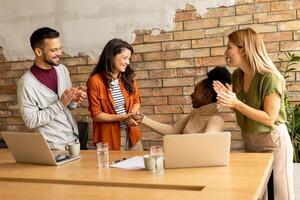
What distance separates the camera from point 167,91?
346 centimetres

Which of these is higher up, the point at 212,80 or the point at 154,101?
the point at 212,80

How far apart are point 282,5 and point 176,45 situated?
954 mm

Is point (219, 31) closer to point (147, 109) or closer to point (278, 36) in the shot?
point (278, 36)

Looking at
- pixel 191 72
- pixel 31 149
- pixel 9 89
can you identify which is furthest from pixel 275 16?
pixel 9 89

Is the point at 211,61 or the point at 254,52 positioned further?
the point at 211,61

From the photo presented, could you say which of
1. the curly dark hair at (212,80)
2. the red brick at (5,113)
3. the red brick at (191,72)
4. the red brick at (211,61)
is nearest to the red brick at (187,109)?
the red brick at (191,72)

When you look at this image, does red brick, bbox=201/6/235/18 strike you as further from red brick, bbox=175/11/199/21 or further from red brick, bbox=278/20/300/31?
red brick, bbox=278/20/300/31

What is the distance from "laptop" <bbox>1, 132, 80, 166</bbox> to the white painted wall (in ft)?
5.77

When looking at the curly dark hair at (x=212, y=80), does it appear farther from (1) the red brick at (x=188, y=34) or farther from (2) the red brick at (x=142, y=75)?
(2) the red brick at (x=142, y=75)

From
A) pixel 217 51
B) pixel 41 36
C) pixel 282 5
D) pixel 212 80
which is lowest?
pixel 212 80

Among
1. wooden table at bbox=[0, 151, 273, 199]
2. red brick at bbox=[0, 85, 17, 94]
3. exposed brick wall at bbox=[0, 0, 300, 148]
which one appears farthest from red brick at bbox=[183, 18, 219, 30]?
red brick at bbox=[0, 85, 17, 94]

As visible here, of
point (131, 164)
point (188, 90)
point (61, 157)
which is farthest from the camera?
point (188, 90)

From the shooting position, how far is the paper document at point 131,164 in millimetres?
1871

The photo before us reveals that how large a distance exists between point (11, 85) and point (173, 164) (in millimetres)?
2807
